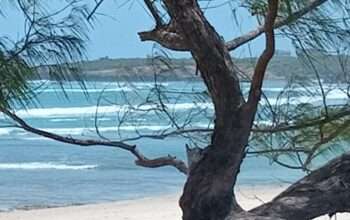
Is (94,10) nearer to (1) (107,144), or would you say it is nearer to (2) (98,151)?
(1) (107,144)

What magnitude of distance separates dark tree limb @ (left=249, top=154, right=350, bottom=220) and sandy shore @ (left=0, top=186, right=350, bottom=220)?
683 cm

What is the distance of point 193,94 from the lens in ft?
6.72

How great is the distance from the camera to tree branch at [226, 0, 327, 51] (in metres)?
1.71

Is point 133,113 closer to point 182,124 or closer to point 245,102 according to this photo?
point 182,124

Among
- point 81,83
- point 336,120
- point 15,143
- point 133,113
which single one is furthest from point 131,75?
point 15,143

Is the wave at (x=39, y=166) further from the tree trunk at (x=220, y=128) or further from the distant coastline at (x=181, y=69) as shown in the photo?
the tree trunk at (x=220, y=128)

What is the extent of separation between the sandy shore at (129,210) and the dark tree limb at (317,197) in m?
6.83

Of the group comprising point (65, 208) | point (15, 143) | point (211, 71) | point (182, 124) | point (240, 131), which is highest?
point (211, 71)

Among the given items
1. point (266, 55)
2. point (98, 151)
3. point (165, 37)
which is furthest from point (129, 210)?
point (266, 55)

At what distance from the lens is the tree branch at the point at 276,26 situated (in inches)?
67.4

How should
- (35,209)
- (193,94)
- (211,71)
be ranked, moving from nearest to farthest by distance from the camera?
1. (211,71)
2. (193,94)
3. (35,209)

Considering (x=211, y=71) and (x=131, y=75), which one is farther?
(x=131, y=75)

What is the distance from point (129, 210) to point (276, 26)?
765 centimetres

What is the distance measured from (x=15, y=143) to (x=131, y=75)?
15781 millimetres
